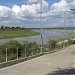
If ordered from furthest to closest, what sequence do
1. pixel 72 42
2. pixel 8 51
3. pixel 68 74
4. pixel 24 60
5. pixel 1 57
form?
pixel 72 42 → pixel 24 60 → pixel 8 51 → pixel 1 57 → pixel 68 74

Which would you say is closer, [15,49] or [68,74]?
[68,74]

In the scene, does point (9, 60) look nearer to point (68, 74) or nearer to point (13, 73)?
point (13, 73)

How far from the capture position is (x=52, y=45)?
3297 cm

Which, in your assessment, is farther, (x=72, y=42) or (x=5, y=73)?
(x=72, y=42)

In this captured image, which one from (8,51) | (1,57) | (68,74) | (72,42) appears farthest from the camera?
(72,42)

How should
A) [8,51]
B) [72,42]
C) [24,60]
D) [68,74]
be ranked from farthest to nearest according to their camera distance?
1. [72,42]
2. [24,60]
3. [8,51]
4. [68,74]

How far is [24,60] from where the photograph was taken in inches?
808

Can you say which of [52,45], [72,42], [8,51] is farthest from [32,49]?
[72,42]

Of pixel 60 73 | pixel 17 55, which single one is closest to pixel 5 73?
pixel 60 73

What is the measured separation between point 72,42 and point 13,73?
3601 cm

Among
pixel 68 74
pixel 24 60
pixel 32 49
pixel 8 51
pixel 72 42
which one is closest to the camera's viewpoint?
pixel 68 74

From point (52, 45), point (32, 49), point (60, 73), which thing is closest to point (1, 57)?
point (60, 73)

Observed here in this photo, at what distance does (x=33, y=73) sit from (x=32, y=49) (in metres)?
9.84

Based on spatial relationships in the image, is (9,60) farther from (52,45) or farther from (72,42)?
(72,42)
